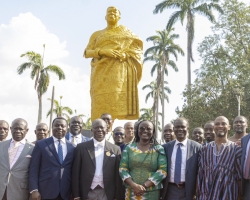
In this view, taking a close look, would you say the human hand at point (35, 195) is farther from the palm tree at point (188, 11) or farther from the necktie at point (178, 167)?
the palm tree at point (188, 11)

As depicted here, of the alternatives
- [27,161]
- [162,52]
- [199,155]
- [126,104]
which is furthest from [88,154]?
[162,52]

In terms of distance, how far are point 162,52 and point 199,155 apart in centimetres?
3190

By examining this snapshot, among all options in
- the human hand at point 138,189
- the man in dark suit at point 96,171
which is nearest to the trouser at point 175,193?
the human hand at point 138,189

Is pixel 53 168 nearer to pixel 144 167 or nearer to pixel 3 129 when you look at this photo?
pixel 144 167

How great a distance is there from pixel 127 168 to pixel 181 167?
716 mm

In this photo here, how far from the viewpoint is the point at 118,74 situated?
998cm

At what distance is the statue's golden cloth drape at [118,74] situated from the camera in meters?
9.89

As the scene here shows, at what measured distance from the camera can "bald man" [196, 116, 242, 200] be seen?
16.3ft

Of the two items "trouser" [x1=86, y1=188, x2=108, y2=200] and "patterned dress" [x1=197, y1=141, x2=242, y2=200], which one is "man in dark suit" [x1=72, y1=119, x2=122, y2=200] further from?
"patterned dress" [x1=197, y1=141, x2=242, y2=200]

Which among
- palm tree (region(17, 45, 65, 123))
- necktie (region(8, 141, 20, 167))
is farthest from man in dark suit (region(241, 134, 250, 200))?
palm tree (region(17, 45, 65, 123))

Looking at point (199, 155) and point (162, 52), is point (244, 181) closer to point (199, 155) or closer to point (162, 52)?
point (199, 155)

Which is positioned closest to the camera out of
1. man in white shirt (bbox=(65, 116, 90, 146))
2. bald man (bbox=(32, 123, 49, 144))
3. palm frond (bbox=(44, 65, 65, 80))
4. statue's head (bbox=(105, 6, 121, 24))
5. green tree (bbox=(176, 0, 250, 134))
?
man in white shirt (bbox=(65, 116, 90, 146))

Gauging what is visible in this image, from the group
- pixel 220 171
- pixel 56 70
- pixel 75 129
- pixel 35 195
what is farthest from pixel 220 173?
pixel 56 70

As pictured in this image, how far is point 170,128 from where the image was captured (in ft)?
24.4
